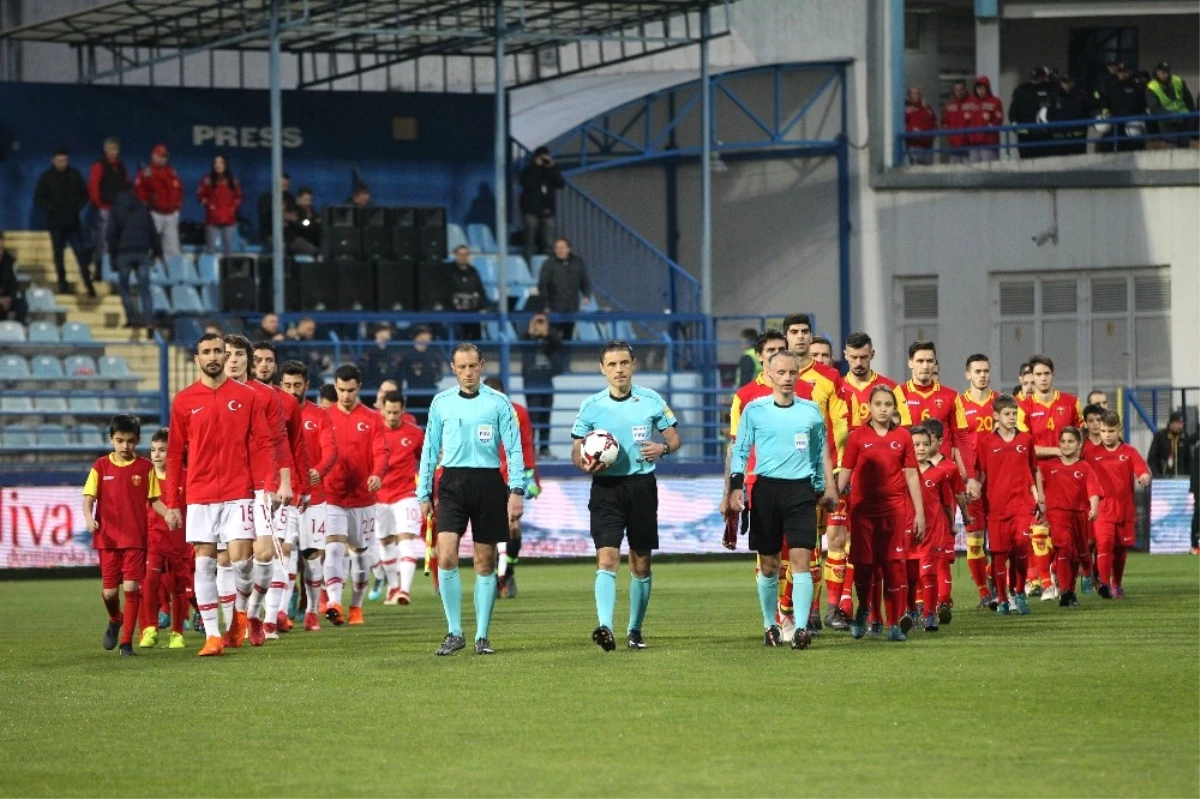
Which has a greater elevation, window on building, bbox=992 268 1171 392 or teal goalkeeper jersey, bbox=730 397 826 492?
window on building, bbox=992 268 1171 392

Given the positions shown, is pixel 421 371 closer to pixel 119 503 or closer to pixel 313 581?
pixel 313 581

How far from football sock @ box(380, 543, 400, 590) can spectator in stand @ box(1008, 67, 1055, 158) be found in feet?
67.8

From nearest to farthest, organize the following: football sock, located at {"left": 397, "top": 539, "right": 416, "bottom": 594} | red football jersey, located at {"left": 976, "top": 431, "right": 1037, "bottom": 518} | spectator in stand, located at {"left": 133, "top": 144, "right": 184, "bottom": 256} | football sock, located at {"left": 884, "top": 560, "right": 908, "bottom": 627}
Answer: football sock, located at {"left": 884, "top": 560, "right": 908, "bottom": 627} → red football jersey, located at {"left": 976, "top": 431, "right": 1037, "bottom": 518} → football sock, located at {"left": 397, "top": 539, "right": 416, "bottom": 594} → spectator in stand, located at {"left": 133, "top": 144, "right": 184, "bottom": 256}

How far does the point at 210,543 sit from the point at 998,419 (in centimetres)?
727

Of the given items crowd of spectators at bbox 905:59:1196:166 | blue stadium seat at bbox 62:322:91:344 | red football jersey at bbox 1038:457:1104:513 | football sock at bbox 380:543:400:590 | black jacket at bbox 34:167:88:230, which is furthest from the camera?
crowd of spectators at bbox 905:59:1196:166

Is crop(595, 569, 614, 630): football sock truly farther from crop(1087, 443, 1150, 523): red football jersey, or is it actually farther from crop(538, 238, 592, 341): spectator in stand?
crop(538, 238, 592, 341): spectator in stand

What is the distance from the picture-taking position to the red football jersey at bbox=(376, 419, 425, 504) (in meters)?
21.3

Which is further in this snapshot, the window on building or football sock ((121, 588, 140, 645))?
the window on building

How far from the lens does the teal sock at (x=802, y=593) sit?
14.2 meters

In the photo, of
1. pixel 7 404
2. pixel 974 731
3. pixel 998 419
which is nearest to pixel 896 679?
pixel 974 731

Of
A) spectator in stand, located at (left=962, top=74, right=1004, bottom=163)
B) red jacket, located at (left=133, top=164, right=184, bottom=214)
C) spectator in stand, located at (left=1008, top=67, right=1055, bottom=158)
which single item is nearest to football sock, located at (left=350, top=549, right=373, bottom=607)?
red jacket, located at (left=133, top=164, right=184, bottom=214)

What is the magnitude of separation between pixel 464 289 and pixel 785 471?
1931 centimetres

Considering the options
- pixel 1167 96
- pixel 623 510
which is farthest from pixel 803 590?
pixel 1167 96

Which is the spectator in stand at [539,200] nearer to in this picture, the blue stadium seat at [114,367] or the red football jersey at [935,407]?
the blue stadium seat at [114,367]
